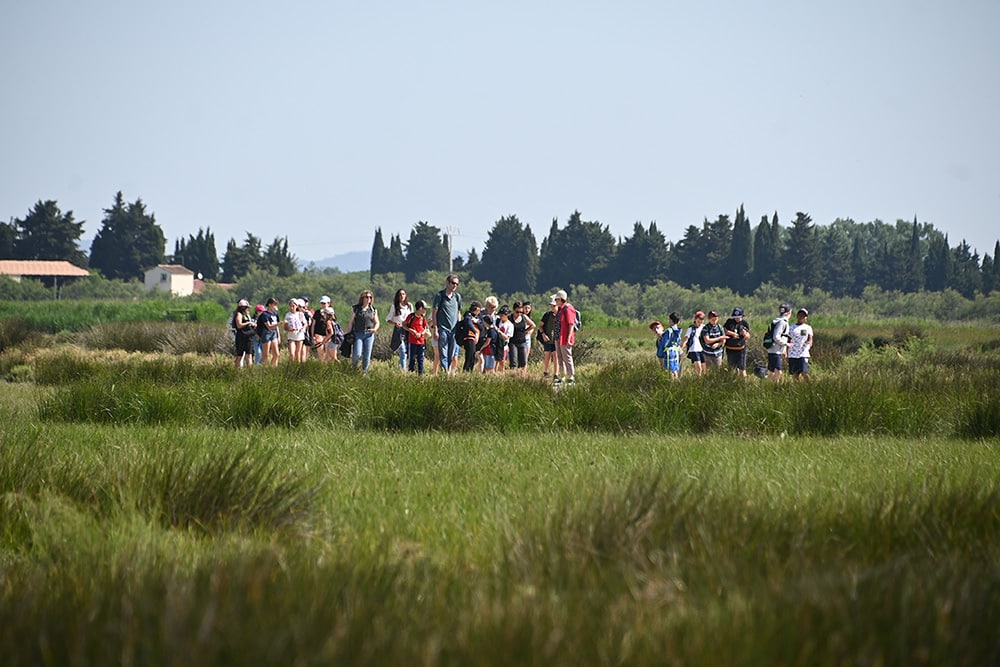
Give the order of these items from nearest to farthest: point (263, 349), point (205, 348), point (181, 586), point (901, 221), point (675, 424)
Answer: point (181, 586), point (675, 424), point (263, 349), point (205, 348), point (901, 221)

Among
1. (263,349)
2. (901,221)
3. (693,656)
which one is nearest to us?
(693,656)

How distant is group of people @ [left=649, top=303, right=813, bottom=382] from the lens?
1912 cm

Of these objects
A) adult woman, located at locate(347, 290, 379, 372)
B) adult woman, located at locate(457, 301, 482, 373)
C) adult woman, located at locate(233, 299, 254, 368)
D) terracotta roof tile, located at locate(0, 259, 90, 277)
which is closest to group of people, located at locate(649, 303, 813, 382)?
adult woman, located at locate(457, 301, 482, 373)

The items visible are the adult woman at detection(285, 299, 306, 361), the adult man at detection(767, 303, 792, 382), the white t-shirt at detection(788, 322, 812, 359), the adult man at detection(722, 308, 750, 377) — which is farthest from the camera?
the adult woman at detection(285, 299, 306, 361)

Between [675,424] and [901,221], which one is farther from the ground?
[901,221]

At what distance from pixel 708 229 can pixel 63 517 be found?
300 feet

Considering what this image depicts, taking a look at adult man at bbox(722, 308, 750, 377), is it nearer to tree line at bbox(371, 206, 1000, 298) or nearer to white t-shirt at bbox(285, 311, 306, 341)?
white t-shirt at bbox(285, 311, 306, 341)

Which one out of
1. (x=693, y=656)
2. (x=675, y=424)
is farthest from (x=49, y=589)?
(x=675, y=424)

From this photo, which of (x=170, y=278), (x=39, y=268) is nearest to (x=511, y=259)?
(x=170, y=278)

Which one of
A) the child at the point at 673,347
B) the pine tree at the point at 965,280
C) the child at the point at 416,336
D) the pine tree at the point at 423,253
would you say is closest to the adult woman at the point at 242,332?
the child at the point at 416,336

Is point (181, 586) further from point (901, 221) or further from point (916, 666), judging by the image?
point (901, 221)

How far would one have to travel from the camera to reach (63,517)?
229 inches

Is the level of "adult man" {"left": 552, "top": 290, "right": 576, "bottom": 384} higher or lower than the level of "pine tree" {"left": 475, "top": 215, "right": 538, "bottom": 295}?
lower

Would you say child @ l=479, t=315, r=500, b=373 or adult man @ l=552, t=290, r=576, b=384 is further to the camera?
child @ l=479, t=315, r=500, b=373
